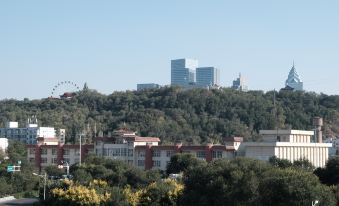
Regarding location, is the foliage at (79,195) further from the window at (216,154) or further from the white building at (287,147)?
the window at (216,154)

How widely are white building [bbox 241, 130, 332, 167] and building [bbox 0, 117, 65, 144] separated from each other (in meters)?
43.9

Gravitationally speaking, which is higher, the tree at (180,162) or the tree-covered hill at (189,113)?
the tree-covered hill at (189,113)

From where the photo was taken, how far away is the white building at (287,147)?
62.3 meters

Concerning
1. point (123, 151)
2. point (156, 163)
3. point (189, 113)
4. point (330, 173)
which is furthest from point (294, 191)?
point (189, 113)

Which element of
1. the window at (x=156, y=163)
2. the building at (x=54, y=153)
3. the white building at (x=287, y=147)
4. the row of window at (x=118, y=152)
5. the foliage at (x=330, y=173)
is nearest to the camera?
the foliage at (x=330, y=173)

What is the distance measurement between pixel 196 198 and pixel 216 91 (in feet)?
272

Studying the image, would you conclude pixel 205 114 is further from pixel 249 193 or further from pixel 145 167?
pixel 249 193

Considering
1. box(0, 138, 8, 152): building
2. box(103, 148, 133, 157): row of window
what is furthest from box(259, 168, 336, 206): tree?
box(0, 138, 8, 152): building

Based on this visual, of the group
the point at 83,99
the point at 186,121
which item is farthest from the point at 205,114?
the point at 83,99

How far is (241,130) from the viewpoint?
100188mm

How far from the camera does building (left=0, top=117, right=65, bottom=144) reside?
103938mm

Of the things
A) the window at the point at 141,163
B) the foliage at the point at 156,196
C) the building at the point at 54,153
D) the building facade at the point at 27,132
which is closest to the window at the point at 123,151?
the window at the point at 141,163

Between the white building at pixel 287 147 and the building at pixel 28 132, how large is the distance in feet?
144

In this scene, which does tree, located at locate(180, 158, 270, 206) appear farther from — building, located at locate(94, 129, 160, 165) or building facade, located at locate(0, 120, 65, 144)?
building facade, located at locate(0, 120, 65, 144)
